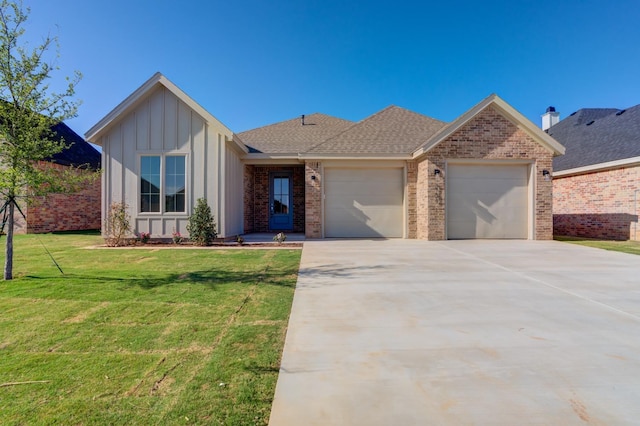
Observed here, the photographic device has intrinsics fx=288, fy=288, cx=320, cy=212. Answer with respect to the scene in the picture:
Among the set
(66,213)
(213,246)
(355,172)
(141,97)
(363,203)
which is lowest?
(213,246)

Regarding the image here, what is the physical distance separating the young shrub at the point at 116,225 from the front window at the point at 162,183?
1.91 ft

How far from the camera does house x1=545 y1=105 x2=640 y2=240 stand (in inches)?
421

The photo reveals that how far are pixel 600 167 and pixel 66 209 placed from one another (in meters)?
23.3

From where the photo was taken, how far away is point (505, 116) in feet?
32.6

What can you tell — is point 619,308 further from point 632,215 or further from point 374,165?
point 632,215

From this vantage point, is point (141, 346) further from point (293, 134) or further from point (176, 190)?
point (293, 134)

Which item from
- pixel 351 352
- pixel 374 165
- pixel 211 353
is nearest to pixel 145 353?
pixel 211 353

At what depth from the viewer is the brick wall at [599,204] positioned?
34.9 ft

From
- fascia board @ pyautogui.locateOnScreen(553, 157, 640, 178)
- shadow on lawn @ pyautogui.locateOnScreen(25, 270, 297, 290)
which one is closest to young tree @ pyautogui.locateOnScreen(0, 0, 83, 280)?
shadow on lawn @ pyautogui.locateOnScreen(25, 270, 297, 290)

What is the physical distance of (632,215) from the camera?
10617mm

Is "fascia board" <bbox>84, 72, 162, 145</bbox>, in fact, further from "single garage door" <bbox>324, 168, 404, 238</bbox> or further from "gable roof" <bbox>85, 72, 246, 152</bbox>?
"single garage door" <bbox>324, 168, 404, 238</bbox>

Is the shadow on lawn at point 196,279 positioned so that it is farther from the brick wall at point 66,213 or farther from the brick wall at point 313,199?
the brick wall at point 66,213

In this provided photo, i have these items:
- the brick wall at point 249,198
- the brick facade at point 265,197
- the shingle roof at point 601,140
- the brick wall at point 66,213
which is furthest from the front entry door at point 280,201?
the shingle roof at point 601,140

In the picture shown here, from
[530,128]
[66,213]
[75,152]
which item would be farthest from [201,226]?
[75,152]
